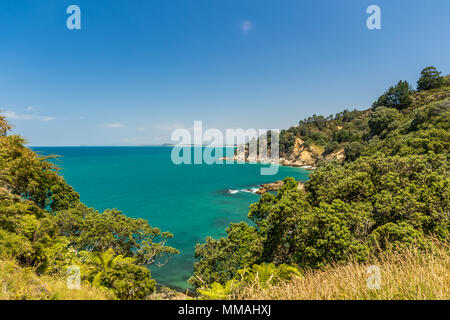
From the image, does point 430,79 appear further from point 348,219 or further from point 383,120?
point 348,219

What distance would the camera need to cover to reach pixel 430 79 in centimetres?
5216

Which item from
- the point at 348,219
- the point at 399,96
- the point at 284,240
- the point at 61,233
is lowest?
the point at 61,233

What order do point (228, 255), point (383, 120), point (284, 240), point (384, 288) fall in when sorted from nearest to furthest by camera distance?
1. point (384, 288)
2. point (284, 240)
3. point (228, 255)
4. point (383, 120)

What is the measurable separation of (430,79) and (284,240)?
6866 centimetres

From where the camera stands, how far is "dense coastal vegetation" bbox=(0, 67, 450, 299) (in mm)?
3857

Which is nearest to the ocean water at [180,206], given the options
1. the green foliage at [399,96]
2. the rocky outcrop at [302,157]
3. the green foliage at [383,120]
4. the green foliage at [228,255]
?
the green foliage at [228,255]

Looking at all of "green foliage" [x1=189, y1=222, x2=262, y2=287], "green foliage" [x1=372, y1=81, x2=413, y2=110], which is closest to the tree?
"green foliage" [x1=372, y1=81, x2=413, y2=110]

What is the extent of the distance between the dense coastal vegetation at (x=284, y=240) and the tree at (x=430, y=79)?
47.4m

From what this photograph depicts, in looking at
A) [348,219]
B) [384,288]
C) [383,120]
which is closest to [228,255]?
[348,219]

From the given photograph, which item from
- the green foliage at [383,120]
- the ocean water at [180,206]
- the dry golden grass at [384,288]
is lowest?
the ocean water at [180,206]

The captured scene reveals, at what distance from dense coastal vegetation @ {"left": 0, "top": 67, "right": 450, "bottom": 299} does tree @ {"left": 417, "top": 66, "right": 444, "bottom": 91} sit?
4741 centimetres

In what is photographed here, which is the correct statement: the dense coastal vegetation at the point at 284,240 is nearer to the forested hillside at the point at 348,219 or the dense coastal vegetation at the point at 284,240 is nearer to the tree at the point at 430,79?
the forested hillside at the point at 348,219

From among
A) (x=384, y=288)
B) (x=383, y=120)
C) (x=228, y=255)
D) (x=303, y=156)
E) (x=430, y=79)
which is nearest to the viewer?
(x=384, y=288)

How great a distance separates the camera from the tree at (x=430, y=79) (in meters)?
51.0
